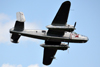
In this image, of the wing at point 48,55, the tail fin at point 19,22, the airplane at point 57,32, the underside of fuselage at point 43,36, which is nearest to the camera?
the tail fin at point 19,22

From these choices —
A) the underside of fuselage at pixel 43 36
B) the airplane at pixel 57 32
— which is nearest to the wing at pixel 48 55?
the airplane at pixel 57 32

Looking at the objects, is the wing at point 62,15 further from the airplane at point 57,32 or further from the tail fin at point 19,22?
the tail fin at point 19,22

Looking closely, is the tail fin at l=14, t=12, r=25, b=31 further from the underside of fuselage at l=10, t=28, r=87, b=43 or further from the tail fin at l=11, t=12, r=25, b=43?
the underside of fuselage at l=10, t=28, r=87, b=43

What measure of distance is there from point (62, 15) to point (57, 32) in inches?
137

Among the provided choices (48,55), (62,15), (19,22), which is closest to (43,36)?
(19,22)

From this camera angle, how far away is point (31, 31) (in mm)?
35562

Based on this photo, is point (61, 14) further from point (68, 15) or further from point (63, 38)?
point (63, 38)

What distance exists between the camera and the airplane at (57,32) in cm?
3428

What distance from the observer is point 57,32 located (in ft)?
119

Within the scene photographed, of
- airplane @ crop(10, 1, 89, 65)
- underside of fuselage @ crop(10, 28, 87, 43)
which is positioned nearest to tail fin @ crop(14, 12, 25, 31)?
airplane @ crop(10, 1, 89, 65)

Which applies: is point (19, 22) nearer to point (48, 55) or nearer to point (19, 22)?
point (19, 22)

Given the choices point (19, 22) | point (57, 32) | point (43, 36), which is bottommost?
point (43, 36)

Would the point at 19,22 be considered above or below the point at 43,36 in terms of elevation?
above

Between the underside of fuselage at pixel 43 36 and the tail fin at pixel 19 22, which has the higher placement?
the tail fin at pixel 19 22
